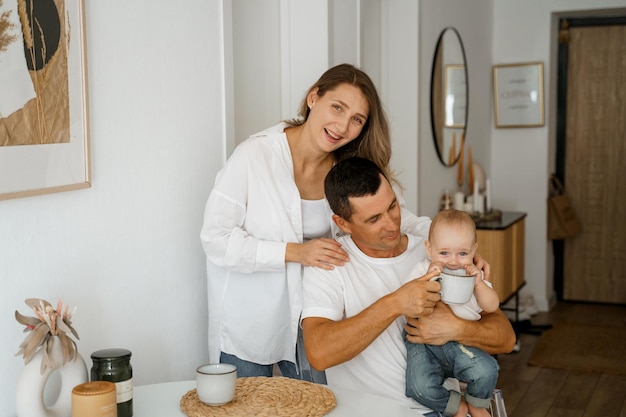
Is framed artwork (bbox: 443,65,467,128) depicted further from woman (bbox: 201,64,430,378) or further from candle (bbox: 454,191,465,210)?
woman (bbox: 201,64,430,378)

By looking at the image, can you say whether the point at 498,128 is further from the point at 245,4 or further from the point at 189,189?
the point at 189,189

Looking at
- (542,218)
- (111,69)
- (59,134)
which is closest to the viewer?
(59,134)

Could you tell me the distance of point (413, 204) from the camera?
403cm

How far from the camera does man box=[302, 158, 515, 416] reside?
72.9 inches

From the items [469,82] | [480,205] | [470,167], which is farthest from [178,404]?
[469,82]

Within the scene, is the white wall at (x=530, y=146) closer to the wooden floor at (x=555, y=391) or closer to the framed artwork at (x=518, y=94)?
the framed artwork at (x=518, y=94)

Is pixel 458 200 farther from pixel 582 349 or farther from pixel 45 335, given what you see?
pixel 45 335

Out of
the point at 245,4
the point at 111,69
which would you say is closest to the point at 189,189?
the point at 111,69

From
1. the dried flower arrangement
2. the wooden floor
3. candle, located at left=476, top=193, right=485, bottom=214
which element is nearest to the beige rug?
the wooden floor

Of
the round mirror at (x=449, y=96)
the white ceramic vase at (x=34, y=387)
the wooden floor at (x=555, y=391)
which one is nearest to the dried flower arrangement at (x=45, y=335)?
the white ceramic vase at (x=34, y=387)

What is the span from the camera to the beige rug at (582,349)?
4320 millimetres

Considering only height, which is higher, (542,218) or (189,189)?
(189,189)

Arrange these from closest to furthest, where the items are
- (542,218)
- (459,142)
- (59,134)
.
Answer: (59,134) → (459,142) → (542,218)

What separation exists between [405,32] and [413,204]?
912mm
